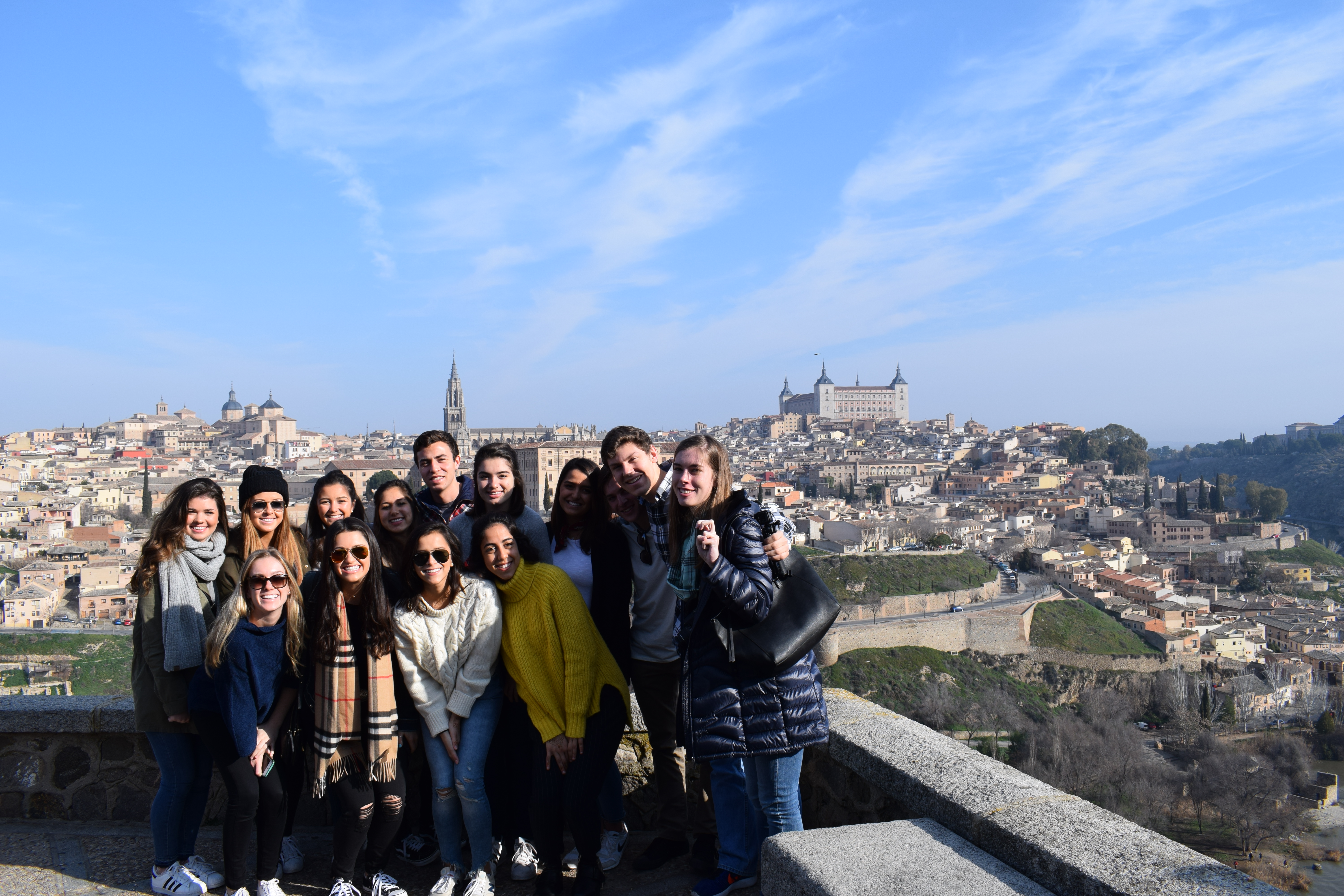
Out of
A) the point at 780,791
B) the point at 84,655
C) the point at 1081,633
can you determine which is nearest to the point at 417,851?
the point at 780,791

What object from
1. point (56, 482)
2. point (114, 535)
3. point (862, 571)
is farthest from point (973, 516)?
point (56, 482)

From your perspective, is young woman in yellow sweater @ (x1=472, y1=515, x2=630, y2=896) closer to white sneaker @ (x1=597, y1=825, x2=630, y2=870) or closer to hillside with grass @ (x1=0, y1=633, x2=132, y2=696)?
white sneaker @ (x1=597, y1=825, x2=630, y2=870)

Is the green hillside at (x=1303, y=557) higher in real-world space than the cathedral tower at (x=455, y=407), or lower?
lower

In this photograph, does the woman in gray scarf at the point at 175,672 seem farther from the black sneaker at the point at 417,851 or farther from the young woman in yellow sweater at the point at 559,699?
the young woman in yellow sweater at the point at 559,699

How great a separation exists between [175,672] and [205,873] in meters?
0.59

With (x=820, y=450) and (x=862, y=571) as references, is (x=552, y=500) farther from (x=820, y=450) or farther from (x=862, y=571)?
(x=820, y=450)

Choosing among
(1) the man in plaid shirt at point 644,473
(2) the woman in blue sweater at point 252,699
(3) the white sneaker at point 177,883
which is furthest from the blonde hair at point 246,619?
(1) the man in plaid shirt at point 644,473

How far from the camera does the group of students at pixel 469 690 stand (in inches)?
88.5

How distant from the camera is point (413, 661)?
241 centimetres

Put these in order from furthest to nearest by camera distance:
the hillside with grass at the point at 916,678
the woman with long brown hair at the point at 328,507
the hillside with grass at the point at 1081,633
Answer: the hillside with grass at the point at 1081,633
the hillside with grass at the point at 916,678
the woman with long brown hair at the point at 328,507

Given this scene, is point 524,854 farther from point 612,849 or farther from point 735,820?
point 735,820

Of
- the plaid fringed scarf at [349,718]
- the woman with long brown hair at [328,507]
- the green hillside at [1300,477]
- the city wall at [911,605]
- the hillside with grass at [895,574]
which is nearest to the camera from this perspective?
the plaid fringed scarf at [349,718]

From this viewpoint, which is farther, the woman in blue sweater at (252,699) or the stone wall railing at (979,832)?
the woman in blue sweater at (252,699)

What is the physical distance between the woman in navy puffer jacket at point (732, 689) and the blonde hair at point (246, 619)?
1.04 m
